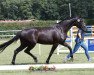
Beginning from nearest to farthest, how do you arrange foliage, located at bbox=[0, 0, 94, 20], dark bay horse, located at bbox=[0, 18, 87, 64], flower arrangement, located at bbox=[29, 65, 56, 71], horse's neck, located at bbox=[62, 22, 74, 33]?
flower arrangement, located at bbox=[29, 65, 56, 71] < dark bay horse, located at bbox=[0, 18, 87, 64] < horse's neck, located at bbox=[62, 22, 74, 33] < foliage, located at bbox=[0, 0, 94, 20]

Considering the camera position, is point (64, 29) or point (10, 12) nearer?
point (64, 29)

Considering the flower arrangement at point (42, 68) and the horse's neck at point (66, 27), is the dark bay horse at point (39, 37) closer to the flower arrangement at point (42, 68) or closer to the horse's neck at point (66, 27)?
the horse's neck at point (66, 27)

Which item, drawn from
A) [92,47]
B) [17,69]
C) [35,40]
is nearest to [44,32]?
[35,40]

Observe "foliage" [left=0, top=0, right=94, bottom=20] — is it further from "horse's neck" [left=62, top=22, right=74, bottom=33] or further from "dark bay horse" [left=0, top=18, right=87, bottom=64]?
"dark bay horse" [left=0, top=18, right=87, bottom=64]

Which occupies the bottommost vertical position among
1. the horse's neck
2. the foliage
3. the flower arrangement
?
the foliage

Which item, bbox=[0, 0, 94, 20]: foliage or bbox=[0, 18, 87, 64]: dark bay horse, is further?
bbox=[0, 0, 94, 20]: foliage

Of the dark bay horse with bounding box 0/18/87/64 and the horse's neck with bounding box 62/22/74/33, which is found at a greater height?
the horse's neck with bounding box 62/22/74/33

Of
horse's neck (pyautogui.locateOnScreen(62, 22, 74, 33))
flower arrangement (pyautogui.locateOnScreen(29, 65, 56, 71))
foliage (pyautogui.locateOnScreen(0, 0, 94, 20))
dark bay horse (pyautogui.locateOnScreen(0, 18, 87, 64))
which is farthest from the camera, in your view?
foliage (pyautogui.locateOnScreen(0, 0, 94, 20))

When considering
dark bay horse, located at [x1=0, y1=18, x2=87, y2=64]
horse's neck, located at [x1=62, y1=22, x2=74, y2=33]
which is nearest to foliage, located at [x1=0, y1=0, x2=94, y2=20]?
horse's neck, located at [x1=62, y1=22, x2=74, y2=33]

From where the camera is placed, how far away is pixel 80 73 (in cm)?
1178

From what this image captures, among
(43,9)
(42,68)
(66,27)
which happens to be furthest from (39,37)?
(43,9)

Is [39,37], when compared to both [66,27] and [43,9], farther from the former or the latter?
[43,9]

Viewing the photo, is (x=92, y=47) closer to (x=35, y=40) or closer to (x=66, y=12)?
(x=35, y=40)

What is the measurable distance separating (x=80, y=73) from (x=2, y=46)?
4.26 metres
